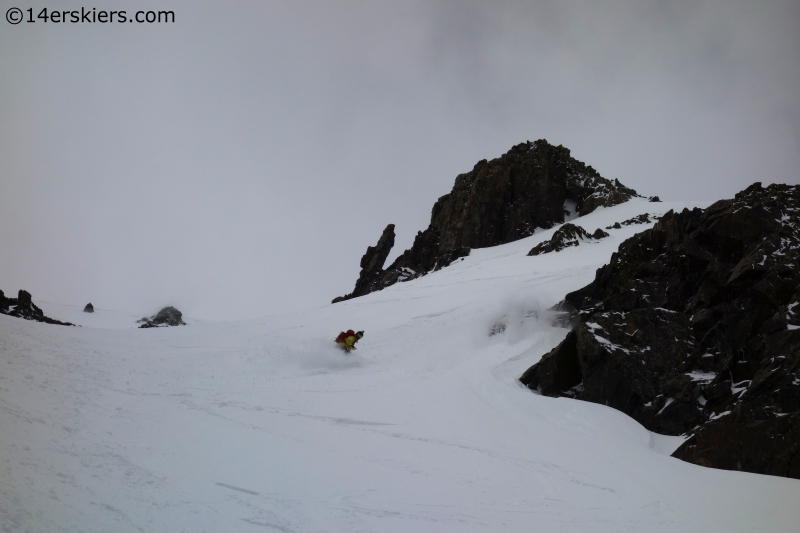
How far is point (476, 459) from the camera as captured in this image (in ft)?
38.2

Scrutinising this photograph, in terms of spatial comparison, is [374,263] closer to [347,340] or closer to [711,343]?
[347,340]

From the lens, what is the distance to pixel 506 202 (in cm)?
6241

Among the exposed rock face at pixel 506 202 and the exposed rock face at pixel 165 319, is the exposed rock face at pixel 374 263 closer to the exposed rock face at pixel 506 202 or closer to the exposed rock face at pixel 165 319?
the exposed rock face at pixel 506 202

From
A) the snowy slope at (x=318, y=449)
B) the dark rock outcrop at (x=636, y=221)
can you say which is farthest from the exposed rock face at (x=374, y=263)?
the snowy slope at (x=318, y=449)

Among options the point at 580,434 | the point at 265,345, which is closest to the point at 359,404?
the point at 580,434

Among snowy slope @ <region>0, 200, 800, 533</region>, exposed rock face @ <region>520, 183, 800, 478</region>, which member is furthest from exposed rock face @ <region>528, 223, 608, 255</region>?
exposed rock face @ <region>520, 183, 800, 478</region>

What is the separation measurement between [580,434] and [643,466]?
6.76 feet

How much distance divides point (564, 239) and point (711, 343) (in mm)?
30055

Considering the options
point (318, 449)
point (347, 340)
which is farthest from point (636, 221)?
point (318, 449)

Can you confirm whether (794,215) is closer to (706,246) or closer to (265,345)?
(706,246)

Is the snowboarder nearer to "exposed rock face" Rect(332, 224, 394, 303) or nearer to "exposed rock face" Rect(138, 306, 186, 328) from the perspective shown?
"exposed rock face" Rect(138, 306, 186, 328)

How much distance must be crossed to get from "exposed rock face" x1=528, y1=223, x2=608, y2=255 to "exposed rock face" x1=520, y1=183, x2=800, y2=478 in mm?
23445

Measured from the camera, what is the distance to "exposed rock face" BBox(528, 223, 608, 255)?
43375 millimetres

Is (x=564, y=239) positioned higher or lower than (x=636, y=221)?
lower
